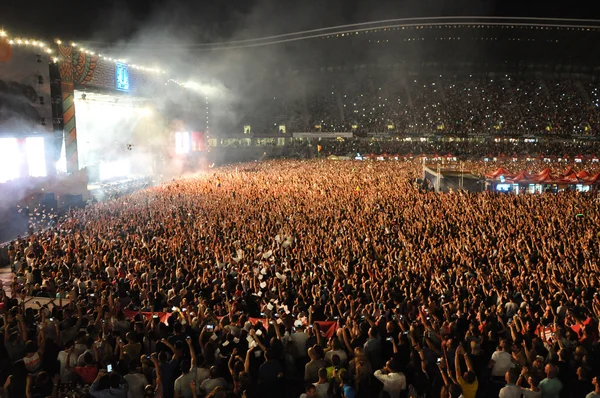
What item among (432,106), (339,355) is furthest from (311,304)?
(432,106)

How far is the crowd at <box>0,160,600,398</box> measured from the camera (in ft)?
13.2

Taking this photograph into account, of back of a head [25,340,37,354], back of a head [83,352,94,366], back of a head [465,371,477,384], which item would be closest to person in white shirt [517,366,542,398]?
back of a head [465,371,477,384]

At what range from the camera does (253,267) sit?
8039 millimetres

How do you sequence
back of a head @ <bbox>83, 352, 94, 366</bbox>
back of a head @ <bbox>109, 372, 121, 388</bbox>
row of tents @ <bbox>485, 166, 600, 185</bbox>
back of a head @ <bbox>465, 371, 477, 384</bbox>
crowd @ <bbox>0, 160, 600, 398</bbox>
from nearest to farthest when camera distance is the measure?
back of a head @ <bbox>465, 371, 477, 384</bbox>
back of a head @ <bbox>109, 372, 121, 388</bbox>
crowd @ <bbox>0, 160, 600, 398</bbox>
back of a head @ <bbox>83, 352, 94, 366</bbox>
row of tents @ <bbox>485, 166, 600, 185</bbox>

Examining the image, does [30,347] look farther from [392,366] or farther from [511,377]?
[511,377]

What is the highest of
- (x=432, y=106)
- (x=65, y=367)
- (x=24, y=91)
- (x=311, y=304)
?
(x=432, y=106)

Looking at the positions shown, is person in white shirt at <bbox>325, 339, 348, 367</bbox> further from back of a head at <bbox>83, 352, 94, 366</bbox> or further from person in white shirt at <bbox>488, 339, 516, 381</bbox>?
back of a head at <bbox>83, 352, 94, 366</bbox>

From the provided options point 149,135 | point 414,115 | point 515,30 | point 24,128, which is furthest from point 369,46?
point 24,128

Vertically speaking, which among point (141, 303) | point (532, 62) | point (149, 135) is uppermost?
point (532, 62)

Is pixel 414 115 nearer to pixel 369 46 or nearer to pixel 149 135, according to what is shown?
pixel 369 46

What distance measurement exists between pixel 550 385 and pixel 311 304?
3.13 m

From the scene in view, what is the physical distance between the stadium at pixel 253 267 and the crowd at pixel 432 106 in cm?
1105

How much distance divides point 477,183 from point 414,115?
95.2ft

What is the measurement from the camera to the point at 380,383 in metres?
3.94
